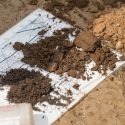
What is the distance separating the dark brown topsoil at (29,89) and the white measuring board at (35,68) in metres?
0.03

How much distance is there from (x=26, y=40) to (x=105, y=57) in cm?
55

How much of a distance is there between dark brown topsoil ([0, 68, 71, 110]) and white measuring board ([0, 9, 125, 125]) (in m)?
0.03

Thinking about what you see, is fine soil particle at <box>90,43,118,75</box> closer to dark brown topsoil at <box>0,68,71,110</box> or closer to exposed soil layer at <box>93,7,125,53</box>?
exposed soil layer at <box>93,7,125,53</box>

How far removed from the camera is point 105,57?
2.51m

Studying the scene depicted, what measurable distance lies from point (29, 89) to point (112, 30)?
0.72 m

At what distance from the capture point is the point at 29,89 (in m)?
2.32

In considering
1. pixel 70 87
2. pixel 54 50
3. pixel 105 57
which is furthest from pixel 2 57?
pixel 105 57

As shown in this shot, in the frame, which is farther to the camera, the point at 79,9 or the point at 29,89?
the point at 79,9

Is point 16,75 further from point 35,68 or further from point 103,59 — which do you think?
point 103,59

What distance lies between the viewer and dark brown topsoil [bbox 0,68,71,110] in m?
2.31

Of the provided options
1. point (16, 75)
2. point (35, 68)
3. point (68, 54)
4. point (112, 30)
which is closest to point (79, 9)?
point (112, 30)

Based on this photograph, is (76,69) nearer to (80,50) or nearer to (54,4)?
(80,50)

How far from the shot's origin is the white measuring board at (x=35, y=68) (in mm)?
2293

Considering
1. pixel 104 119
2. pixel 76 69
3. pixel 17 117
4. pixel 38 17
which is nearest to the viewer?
pixel 17 117
